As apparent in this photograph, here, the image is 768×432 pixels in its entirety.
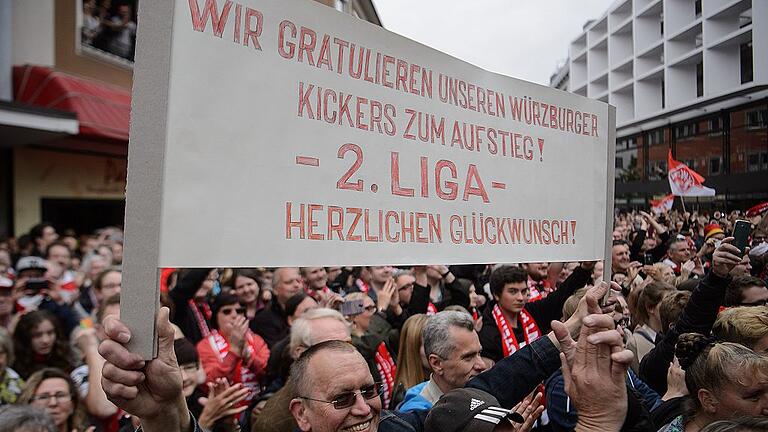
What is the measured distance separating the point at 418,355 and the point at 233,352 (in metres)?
1.32

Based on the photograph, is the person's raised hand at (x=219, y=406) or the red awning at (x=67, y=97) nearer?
the person's raised hand at (x=219, y=406)

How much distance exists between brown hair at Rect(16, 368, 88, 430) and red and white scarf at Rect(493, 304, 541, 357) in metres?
2.66

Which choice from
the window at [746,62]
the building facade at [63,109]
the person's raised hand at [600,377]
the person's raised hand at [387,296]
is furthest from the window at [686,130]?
the building facade at [63,109]

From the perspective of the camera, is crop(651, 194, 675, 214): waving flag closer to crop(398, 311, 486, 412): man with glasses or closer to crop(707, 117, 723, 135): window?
crop(707, 117, 723, 135): window

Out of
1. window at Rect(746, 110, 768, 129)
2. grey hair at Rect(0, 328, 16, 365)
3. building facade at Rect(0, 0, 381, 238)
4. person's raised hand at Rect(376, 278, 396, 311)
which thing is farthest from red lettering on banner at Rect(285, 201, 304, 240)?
building facade at Rect(0, 0, 381, 238)

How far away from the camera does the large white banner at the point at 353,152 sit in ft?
5.43

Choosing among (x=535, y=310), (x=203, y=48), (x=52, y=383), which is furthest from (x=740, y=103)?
(x=52, y=383)

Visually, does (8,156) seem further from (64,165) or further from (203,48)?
(203,48)

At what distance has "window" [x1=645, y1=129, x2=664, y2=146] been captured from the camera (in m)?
7.32

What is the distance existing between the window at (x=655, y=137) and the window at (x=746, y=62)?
2.98 meters

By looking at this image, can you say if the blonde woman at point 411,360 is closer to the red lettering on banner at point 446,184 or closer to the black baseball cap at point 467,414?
the black baseball cap at point 467,414

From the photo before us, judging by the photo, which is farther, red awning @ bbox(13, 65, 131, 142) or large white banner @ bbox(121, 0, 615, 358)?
red awning @ bbox(13, 65, 131, 142)

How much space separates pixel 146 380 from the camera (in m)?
1.68

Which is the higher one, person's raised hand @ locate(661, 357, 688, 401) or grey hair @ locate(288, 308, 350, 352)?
grey hair @ locate(288, 308, 350, 352)
